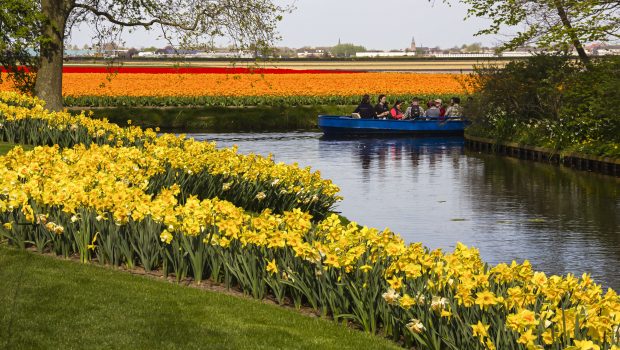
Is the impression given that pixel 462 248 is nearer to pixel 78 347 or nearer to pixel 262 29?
pixel 78 347

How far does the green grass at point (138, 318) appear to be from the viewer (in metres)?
8.59

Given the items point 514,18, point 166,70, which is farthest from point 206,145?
point 166,70

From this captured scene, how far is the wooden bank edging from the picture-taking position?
86.2 feet

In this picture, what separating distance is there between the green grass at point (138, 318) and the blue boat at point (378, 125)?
88.6 feet

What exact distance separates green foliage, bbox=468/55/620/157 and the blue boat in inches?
96.9

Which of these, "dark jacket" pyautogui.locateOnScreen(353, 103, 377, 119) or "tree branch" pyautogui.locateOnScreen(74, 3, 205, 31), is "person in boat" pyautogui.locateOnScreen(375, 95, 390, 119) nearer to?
"dark jacket" pyautogui.locateOnScreen(353, 103, 377, 119)

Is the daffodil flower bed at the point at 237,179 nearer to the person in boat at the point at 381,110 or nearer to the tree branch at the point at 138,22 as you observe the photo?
the tree branch at the point at 138,22

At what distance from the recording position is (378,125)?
3772 cm

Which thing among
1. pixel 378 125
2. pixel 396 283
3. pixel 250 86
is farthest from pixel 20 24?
pixel 250 86

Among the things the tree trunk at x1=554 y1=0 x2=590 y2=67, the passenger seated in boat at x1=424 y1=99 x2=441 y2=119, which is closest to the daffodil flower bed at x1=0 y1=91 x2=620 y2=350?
the tree trunk at x1=554 y1=0 x2=590 y2=67

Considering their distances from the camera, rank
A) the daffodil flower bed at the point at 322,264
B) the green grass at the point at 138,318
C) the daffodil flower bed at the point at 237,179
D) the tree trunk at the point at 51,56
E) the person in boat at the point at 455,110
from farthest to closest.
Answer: the person in boat at the point at 455,110 < the tree trunk at the point at 51,56 < the daffodil flower bed at the point at 237,179 < the green grass at the point at 138,318 < the daffodil flower bed at the point at 322,264

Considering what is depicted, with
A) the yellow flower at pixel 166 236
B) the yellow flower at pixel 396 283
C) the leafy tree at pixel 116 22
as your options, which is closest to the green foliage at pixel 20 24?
the leafy tree at pixel 116 22

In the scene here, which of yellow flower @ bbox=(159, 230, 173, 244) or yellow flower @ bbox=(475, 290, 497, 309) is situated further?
yellow flower @ bbox=(159, 230, 173, 244)

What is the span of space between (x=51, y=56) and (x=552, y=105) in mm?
13512
